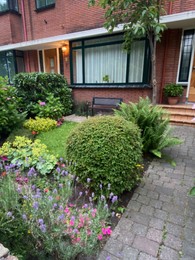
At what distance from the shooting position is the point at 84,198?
2.34m

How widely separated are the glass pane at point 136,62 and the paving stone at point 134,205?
5163 mm

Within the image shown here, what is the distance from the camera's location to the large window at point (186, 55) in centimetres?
599

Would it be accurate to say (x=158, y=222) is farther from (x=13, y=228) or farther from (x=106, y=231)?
(x=13, y=228)

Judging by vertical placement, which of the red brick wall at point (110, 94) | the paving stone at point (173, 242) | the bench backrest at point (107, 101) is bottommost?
the paving stone at point (173, 242)

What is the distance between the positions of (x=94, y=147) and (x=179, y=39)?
19.5ft

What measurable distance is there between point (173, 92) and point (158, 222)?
514 cm

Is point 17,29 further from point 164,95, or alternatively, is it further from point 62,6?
point 164,95

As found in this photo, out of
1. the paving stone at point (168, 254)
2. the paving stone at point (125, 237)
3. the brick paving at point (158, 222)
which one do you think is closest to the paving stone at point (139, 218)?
the brick paving at point (158, 222)

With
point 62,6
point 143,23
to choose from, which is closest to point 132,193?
point 143,23

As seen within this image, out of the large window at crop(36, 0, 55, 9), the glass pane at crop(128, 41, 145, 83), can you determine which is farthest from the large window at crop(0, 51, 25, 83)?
the glass pane at crop(128, 41, 145, 83)

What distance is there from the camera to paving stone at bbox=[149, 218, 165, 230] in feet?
6.20

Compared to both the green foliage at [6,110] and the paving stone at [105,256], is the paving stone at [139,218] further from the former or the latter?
the green foliage at [6,110]

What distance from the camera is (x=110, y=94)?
7070mm

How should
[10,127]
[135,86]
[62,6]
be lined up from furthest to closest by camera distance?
[62,6] < [135,86] < [10,127]
